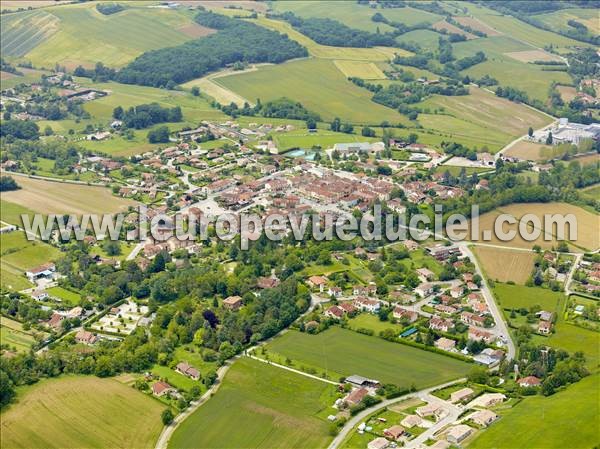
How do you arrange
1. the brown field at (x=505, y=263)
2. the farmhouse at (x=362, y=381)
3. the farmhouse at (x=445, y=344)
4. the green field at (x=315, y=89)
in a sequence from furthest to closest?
the green field at (x=315, y=89) < the brown field at (x=505, y=263) < the farmhouse at (x=445, y=344) < the farmhouse at (x=362, y=381)

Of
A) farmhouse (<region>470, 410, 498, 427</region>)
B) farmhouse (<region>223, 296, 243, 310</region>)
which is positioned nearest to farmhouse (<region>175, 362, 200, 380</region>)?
farmhouse (<region>223, 296, 243, 310</region>)

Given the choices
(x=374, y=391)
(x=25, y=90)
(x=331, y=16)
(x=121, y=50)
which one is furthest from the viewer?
(x=331, y=16)

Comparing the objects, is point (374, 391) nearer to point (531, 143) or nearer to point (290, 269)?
point (290, 269)

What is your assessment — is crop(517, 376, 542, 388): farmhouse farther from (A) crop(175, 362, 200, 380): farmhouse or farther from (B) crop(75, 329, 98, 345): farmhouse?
(B) crop(75, 329, 98, 345): farmhouse

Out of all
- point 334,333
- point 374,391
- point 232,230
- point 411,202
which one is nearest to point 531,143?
point 411,202

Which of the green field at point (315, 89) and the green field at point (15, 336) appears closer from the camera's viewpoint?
the green field at point (15, 336)

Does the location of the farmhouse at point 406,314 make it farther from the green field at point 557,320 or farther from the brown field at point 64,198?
the brown field at point 64,198

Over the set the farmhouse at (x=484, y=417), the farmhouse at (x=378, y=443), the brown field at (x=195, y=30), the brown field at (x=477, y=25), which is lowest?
the farmhouse at (x=378, y=443)

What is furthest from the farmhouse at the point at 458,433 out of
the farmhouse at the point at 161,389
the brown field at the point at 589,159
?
the brown field at the point at 589,159

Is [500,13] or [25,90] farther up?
[500,13]
